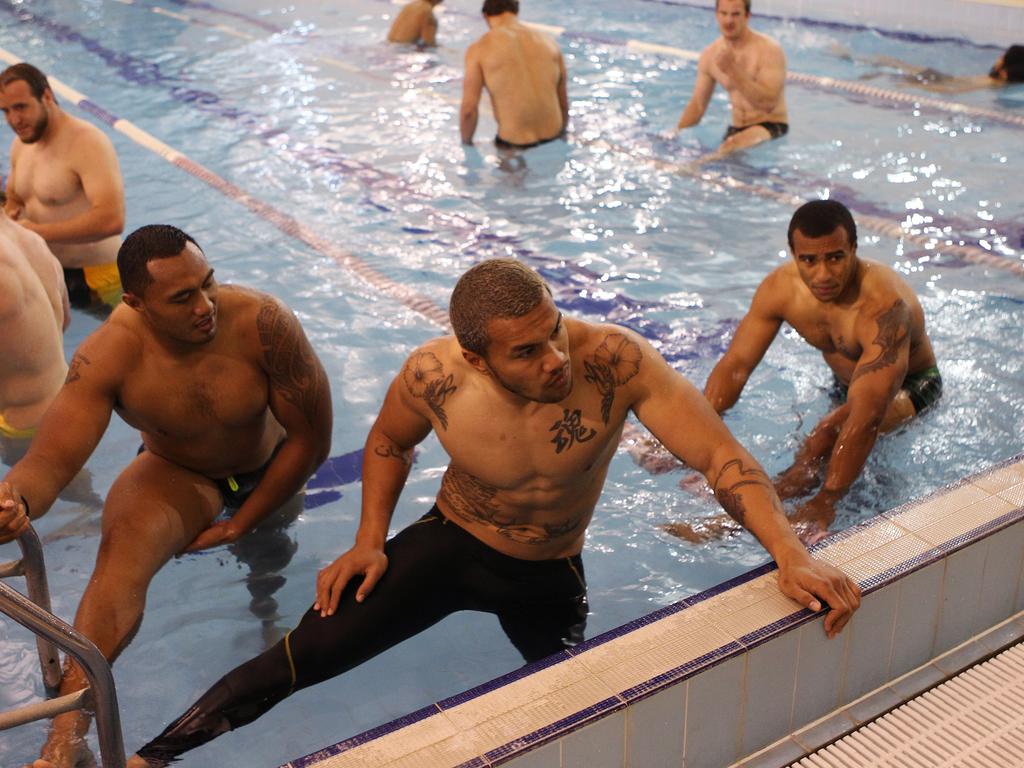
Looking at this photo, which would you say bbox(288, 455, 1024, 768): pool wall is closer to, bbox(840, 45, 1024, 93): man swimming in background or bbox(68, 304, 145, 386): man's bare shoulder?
bbox(68, 304, 145, 386): man's bare shoulder

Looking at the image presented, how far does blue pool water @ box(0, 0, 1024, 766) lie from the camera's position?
3.56m

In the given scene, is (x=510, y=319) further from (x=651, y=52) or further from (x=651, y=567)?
(x=651, y=52)

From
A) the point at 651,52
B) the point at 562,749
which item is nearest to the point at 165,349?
the point at 562,749

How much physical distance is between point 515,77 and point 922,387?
13.2 ft

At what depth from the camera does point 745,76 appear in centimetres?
752

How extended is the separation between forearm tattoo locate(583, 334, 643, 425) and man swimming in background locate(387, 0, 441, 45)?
954cm

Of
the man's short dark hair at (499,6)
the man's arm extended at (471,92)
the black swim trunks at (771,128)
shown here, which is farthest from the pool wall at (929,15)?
the man's arm extended at (471,92)

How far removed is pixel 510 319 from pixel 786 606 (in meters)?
0.87

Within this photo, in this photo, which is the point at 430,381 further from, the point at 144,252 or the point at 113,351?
the point at 113,351

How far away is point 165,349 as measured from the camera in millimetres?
3199

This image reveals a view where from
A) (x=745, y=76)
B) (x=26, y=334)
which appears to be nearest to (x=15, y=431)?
(x=26, y=334)

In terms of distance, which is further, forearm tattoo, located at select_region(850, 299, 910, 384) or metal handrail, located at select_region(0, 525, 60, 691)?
forearm tattoo, located at select_region(850, 299, 910, 384)

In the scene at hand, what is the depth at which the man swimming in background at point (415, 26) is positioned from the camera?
1150cm

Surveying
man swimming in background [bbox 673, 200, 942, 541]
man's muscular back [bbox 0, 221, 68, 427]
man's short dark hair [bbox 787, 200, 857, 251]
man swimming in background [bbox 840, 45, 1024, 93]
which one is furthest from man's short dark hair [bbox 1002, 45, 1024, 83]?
man's muscular back [bbox 0, 221, 68, 427]
